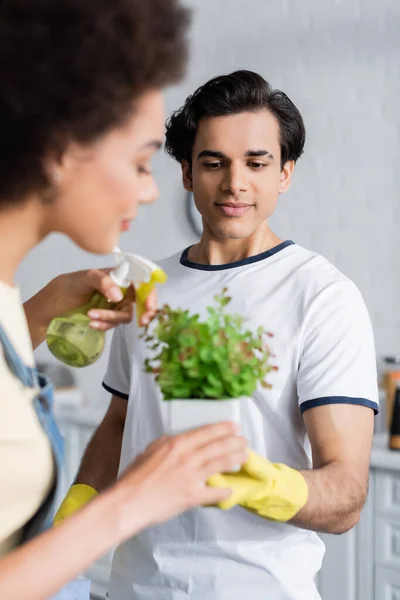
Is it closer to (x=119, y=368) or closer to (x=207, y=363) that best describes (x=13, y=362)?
(x=207, y=363)

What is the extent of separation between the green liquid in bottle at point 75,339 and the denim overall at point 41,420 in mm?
229

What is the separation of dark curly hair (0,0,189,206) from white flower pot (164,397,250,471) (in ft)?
1.03

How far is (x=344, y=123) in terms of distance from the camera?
3086 millimetres

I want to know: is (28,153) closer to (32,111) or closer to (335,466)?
(32,111)

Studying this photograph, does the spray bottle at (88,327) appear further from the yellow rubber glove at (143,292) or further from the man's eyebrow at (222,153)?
the man's eyebrow at (222,153)

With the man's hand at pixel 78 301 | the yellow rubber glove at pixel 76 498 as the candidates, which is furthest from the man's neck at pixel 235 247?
the yellow rubber glove at pixel 76 498

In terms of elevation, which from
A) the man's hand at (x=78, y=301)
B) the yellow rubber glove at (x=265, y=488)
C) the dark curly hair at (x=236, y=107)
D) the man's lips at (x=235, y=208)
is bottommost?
the yellow rubber glove at (x=265, y=488)

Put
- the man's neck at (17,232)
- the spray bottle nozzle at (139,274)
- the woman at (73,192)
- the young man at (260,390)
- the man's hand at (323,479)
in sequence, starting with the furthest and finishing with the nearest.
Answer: the young man at (260,390), the spray bottle nozzle at (139,274), the man's hand at (323,479), the man's neck at (17,232), the woman at (73,192)

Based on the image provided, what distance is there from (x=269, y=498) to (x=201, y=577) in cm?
32

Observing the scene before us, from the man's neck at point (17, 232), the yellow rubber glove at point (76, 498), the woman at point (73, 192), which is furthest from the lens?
the yellow rubber glove at point (76, 498)

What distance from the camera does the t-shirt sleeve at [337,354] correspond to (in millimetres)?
1329

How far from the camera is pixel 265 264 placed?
1.53 metres

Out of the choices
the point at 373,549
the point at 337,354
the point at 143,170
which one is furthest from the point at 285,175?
the point at 373,549

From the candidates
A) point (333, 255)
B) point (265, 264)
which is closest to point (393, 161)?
point (333, 255)
